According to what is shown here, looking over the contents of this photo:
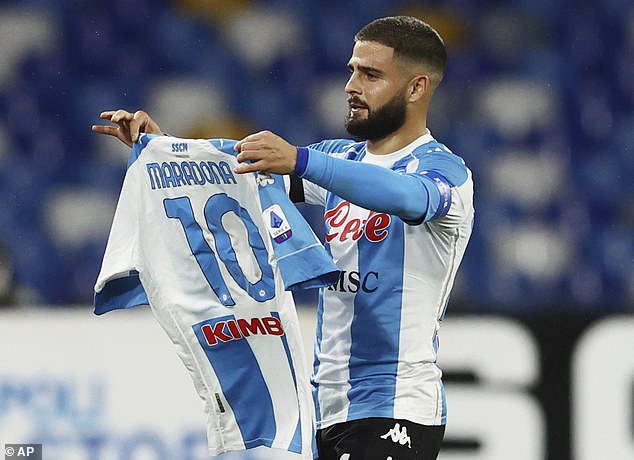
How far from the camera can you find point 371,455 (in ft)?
8.16

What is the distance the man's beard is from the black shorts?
63cm

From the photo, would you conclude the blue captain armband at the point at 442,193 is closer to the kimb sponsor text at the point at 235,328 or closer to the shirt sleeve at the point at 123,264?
the kimb sponsor text at the point at 235,328

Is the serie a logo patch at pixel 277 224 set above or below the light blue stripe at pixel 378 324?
above

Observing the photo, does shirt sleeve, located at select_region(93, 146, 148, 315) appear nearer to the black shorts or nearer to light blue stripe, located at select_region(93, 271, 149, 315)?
light blue stripe, located at select_region(93, 271, 149, 315)

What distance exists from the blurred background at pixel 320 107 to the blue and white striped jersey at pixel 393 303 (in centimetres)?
146

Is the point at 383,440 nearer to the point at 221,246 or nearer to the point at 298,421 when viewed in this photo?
the point at 298,421

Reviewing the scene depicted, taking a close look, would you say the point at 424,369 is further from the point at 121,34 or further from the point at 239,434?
the point at 121,34

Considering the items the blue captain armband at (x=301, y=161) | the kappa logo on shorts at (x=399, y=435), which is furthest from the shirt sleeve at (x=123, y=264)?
the kappa logo on shorts at (x=399, y=435)

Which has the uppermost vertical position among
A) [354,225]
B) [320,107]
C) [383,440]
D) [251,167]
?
[320,107]

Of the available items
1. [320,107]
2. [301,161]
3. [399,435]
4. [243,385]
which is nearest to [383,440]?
[399,435]

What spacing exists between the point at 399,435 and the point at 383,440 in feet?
0.12

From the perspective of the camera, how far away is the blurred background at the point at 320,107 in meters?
4.12

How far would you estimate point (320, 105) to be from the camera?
4398 millimetres

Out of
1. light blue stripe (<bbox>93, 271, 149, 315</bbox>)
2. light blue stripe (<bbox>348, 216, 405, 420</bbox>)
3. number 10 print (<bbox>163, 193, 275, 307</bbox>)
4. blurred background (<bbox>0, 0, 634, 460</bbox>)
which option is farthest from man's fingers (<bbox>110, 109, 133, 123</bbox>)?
blurred background (<bbox>0, 0, 634, 460</bbox>)
